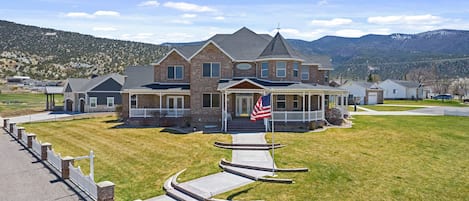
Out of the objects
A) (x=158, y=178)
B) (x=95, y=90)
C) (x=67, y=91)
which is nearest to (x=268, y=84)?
(x=158, y=178)

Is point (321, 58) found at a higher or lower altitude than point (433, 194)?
higher

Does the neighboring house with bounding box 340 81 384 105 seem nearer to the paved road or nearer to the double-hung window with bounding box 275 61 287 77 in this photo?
the double-hung window with bounding box 275 61 287 77

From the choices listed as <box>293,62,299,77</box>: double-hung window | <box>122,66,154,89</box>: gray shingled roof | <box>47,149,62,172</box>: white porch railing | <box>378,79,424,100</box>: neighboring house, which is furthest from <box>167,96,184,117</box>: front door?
<box>378,79,424,100</box>: neighboring house

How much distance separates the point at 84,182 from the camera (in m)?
13.3

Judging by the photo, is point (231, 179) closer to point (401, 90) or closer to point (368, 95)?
point (368, 95)

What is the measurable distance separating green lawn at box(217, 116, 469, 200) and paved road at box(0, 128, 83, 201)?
5.83 meters

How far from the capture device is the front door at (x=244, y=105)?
31.7 meters

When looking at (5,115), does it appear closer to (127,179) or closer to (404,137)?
(127,179)

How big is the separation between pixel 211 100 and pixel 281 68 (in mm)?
6225

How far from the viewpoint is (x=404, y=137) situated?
79.2ft

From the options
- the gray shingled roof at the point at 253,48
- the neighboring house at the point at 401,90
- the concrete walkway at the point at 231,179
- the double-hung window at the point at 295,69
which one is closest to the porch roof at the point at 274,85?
the double-hung window at the point at 295,69

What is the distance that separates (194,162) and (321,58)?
22914 mm

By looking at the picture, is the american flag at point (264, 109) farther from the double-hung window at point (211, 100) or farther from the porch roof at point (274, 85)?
the double-hung window at point (211, 100)

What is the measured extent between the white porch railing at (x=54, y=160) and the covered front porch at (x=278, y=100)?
39.1ft
